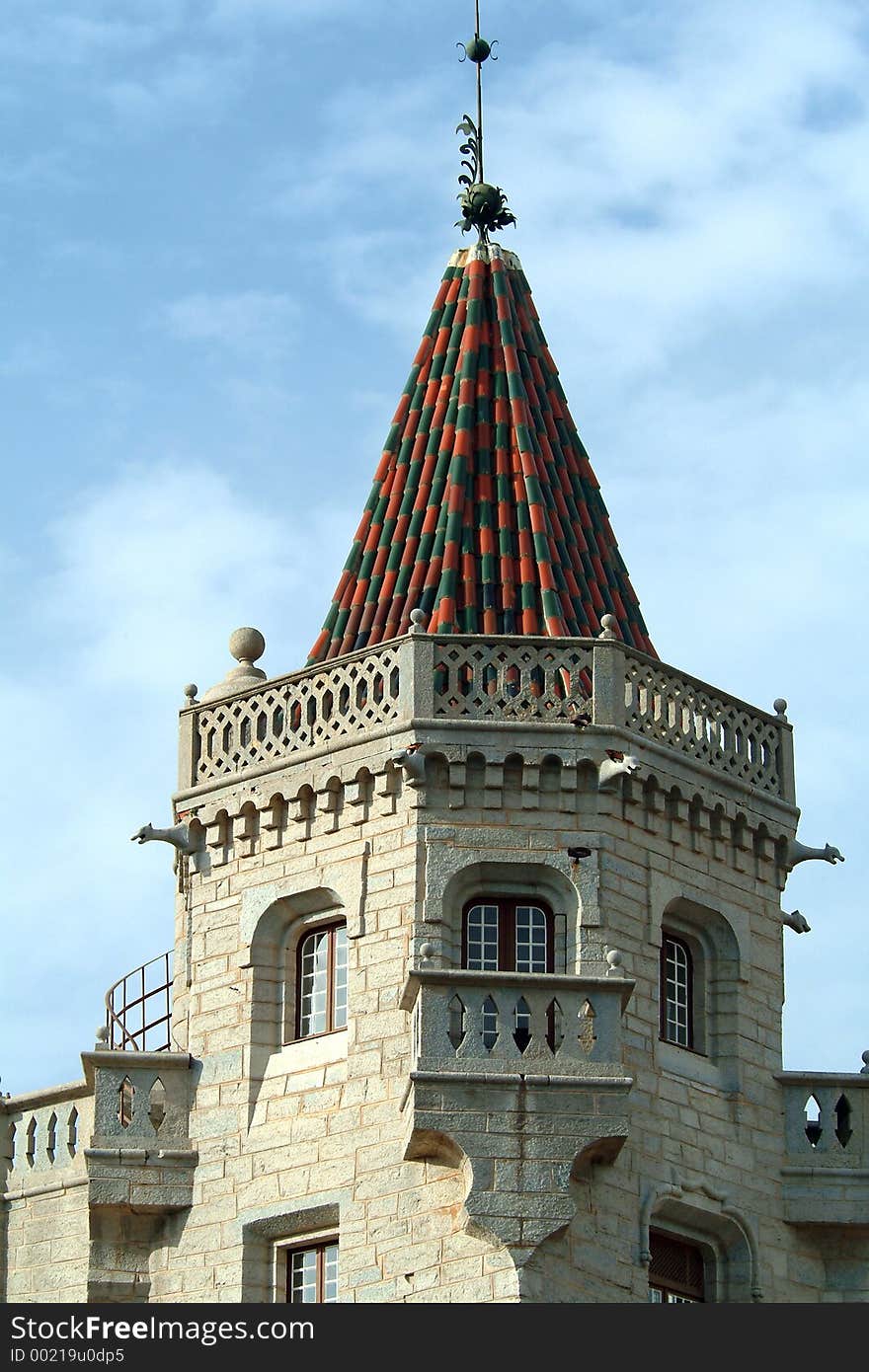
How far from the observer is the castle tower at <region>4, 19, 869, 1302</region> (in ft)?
146

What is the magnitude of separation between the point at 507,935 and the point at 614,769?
201cm

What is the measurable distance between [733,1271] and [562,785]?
205 inches

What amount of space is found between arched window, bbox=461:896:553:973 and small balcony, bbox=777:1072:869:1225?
3050 millimetres

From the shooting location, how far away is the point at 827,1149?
47500mm

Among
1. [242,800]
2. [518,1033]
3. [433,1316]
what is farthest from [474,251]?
[433,1316]

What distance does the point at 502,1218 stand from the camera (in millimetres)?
44094

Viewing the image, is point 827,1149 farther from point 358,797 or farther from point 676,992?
point 358,797

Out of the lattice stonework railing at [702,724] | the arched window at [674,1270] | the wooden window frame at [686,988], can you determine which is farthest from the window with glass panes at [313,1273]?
the lattice stonework railing at [702,724]

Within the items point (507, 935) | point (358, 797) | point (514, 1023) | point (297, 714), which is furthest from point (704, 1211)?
point (297, 714)

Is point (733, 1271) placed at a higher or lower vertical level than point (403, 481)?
lower

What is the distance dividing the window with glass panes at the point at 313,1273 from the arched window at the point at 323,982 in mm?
2248

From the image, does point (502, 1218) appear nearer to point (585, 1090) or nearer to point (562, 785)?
point (585, 1090)

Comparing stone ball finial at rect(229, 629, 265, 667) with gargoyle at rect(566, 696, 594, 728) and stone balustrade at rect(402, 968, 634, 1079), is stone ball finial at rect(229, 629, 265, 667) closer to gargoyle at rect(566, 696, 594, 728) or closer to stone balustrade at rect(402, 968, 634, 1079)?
gargoyle at rect(566, 696, 594, 728)

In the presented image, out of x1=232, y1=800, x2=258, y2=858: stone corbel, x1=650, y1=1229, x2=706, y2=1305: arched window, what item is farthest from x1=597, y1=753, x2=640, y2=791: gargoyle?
x1=650, y1=1229, x2=706, y2=1305: arched window
